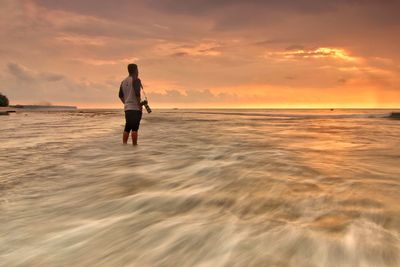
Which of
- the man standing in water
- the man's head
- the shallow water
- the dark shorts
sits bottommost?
the shallow water

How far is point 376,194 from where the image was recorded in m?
4.55

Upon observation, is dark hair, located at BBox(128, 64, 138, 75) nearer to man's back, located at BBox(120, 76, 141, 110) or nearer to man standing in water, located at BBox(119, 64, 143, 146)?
man standing in water, located at BBox(119, 64, 143, 146)

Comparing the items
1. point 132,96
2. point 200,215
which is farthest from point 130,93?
point 200,215

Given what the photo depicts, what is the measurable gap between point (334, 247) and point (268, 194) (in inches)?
68.6

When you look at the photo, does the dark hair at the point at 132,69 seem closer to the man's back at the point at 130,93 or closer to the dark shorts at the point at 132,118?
the man's back at the point at 130,93

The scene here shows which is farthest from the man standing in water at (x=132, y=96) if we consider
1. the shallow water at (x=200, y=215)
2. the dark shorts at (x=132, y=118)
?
the shallow water at (x=200, y=215)

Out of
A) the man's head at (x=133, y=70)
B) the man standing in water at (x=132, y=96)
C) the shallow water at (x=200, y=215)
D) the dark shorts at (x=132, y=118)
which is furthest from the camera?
the dark shorts at (x=132, y=118)

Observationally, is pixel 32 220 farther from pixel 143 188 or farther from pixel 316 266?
pixel 316 266

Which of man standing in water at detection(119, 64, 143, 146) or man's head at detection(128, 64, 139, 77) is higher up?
man's head at detection(128, 64, 139, 77)

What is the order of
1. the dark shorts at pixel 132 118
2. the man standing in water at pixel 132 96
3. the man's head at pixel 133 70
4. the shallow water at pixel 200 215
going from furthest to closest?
the dark shorts at pixel 132 118
the man standing in water at pixel 132 96
the man's head at pixel 133 70
the shallow water at pixel 200 215

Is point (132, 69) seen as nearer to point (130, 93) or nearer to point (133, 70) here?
point (133, 70)

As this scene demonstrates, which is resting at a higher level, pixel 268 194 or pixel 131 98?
pixel 131 98

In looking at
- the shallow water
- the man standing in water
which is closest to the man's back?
the man standing in water

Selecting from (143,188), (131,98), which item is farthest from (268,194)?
(131,98)
